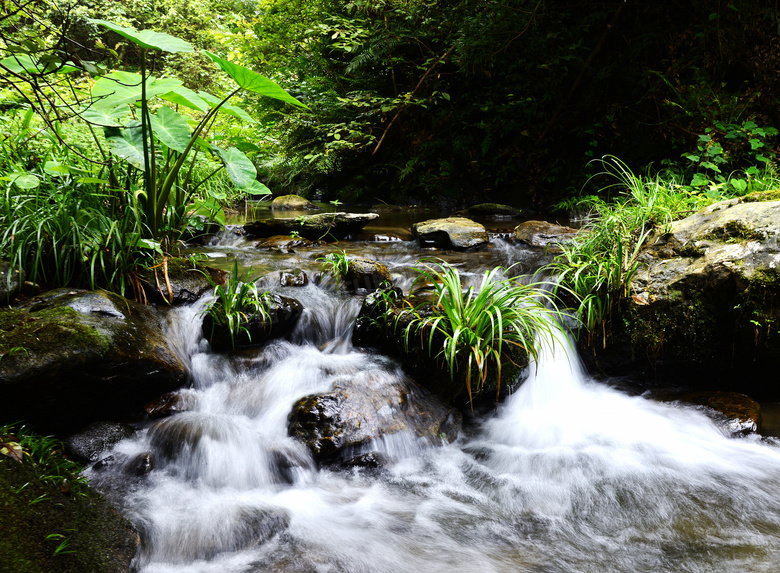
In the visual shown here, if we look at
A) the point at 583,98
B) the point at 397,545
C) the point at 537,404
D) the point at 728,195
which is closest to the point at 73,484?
the point at 397,545

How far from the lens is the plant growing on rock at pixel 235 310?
12.1 feet

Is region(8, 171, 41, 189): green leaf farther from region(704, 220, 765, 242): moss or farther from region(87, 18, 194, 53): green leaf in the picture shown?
region(704, 220, 765, 242): moss

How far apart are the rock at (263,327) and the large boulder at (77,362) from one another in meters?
0.41

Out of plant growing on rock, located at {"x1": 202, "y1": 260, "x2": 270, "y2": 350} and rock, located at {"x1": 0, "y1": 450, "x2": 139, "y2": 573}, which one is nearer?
rock, located at {"x1": 0, "y1": 450, "x2": 139, "y2": 573}

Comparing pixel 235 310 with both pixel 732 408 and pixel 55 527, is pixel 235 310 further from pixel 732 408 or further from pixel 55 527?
pixel 732 408

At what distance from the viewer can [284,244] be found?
263 inches

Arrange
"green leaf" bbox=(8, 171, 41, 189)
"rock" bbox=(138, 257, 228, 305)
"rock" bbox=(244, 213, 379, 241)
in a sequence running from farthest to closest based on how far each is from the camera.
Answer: "rock" bbox=(244, 213, 379, 241) → "rock" bbox=(138, 257, 228, 305) → "green leaf" bbox=(8, 171, 41, 189)

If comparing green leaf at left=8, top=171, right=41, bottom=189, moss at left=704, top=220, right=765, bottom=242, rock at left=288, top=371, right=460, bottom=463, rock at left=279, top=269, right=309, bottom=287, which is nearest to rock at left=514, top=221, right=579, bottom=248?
moss at left=704, top=220, right=765, bottom=242

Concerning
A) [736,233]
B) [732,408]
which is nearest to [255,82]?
[736,233]

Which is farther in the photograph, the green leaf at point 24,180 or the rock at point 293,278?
the rock at point 293,278

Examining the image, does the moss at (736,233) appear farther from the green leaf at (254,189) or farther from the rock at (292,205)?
the rock at (292,205)

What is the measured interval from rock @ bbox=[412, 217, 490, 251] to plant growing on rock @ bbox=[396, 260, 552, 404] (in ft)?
9.74

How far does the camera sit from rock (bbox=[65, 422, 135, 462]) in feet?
8.80

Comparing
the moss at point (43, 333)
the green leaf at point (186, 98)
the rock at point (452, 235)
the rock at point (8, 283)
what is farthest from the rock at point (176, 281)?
the rock at point (452, 235)
